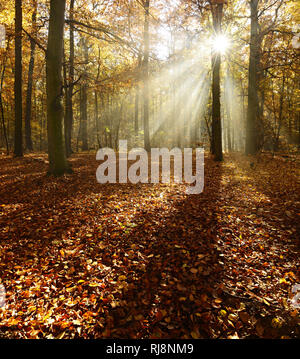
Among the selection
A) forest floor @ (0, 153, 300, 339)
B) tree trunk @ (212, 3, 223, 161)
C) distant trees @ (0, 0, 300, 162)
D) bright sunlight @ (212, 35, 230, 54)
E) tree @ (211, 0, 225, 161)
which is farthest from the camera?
bright sunlight @ (212, 35, 230, 54)


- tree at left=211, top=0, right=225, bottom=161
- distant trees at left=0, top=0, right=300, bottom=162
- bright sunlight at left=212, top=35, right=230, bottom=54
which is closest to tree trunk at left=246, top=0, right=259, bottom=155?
distant trees at left=0, top=0, right=300, bottom=162

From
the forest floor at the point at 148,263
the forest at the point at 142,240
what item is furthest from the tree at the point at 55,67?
the forest floor at the point at 148,263

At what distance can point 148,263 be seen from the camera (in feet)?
12.2

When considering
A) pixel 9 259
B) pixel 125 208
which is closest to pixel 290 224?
pixel 125 208

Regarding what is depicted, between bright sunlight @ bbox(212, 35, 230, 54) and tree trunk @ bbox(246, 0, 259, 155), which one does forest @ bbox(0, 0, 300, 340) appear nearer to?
bright sunlight @ bbox(212, 35, 230, 54)

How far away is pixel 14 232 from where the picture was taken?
446 cm

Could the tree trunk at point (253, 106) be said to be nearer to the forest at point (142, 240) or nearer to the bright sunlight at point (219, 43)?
the forest at point (142, 240)

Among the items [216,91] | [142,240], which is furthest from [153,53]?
[142,240]

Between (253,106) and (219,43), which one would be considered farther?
(253,106)

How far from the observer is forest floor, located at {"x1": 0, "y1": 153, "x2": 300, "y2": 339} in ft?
8.86

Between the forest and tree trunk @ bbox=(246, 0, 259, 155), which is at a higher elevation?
tree trunk @ bbox=(246, 0, 259, 155)

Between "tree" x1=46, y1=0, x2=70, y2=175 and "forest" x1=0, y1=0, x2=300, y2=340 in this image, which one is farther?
"tree" x1=46, y1=0, x2=70, y2=175

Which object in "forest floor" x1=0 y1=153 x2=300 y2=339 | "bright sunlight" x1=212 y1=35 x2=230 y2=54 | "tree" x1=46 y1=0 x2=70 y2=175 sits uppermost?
"bright sunlight" x1=212 y1=35 x2=230 y2=54

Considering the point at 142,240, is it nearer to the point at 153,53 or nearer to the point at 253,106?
the point at 153,53
